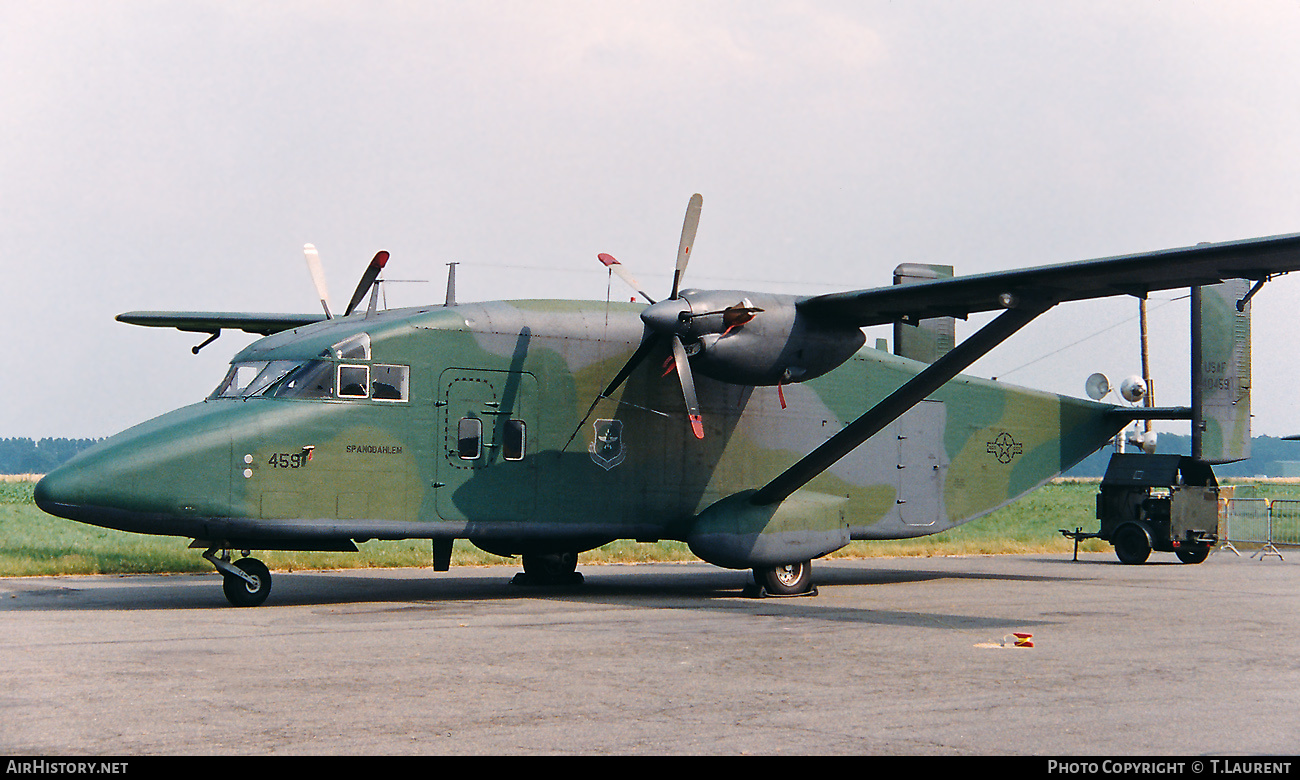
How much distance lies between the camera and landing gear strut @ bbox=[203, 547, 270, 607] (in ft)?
51.4

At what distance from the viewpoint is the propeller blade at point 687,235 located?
16.9 metres

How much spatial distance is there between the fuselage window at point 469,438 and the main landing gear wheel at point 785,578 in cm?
447

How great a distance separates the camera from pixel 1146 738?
297 inches

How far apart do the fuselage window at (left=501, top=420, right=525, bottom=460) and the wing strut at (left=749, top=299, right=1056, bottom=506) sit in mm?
3565

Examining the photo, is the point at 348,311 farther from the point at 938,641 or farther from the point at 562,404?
the point at 938,641

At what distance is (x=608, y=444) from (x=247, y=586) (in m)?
5.31

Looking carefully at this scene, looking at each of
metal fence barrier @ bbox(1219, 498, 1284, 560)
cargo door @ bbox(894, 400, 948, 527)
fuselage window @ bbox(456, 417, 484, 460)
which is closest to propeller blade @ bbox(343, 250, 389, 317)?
fuselage window @ bbox(456, 417, 484, 460)

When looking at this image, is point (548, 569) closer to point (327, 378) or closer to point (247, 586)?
point (247, 586)

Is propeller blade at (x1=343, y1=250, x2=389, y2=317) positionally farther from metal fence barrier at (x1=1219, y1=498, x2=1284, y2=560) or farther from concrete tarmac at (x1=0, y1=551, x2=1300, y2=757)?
metal fence barrier at (x1=1219, y1=498, x2=1284, y2=560)

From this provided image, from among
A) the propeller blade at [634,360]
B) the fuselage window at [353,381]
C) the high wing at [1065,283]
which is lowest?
the fuselage window at [353,381]

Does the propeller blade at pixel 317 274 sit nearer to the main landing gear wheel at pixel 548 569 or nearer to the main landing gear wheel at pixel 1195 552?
the main landing gear wheel at pixel 548 569

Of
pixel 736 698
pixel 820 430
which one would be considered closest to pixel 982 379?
pixel 820 430

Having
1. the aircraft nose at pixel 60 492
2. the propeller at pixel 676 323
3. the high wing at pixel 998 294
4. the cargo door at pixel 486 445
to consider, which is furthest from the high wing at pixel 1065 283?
the aircraft nose at pixel 60 492
